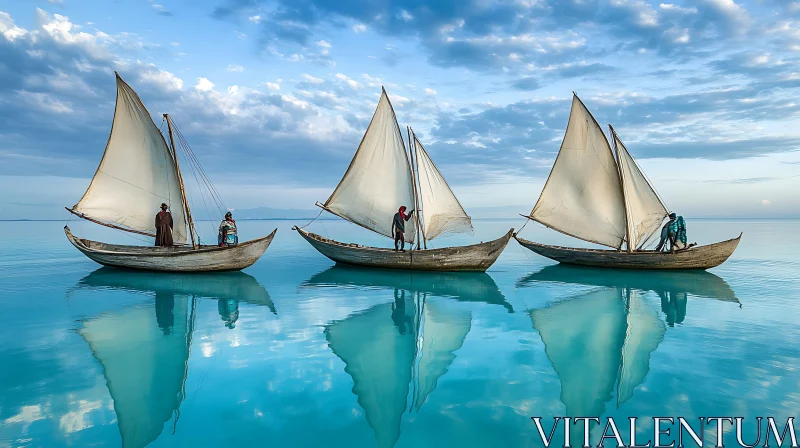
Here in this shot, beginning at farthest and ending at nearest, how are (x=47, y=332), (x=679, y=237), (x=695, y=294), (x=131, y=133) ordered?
1. (x=679, y=237)
2. (x=131, y=133)
3. (x=695, y=294)
4. (x=47, y=332)

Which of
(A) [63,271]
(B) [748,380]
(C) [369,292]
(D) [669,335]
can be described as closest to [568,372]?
(B) [748,380]

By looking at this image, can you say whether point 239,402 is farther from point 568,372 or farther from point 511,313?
point 511,313

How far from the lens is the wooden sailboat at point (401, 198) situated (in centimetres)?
2188

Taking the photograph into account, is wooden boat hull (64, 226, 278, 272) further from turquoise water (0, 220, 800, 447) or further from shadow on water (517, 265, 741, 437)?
shadow on water (517, 265, 741, 437)

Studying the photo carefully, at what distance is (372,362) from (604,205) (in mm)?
18539

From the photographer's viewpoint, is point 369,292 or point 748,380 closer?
point 748,380

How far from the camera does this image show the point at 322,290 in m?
18.3

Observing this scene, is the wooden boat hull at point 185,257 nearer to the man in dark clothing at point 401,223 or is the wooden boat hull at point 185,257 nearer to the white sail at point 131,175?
the white sail at point 131,175

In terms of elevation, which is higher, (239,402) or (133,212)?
(133,212)

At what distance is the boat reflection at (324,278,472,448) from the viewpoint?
761 cm

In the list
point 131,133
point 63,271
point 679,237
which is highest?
point 131,133

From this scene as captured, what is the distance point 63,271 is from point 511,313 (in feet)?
74.2

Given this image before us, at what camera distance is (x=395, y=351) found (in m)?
10.6

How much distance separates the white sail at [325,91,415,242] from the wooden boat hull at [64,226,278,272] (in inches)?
161
